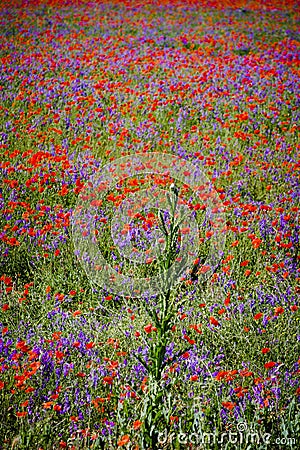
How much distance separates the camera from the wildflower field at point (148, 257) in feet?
7.20

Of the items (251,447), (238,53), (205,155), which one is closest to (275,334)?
(251,447)

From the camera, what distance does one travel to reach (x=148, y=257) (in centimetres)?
348

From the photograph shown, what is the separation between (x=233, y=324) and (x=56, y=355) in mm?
1115

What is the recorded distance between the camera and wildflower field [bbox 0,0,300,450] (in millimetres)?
2195

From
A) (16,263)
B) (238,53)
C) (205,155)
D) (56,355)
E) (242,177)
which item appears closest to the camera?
(56,355)

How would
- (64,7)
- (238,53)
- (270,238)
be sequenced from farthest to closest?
(64,7) < (238,53) < (270,238)

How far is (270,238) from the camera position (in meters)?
3.71

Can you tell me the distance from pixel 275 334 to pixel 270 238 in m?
1.15

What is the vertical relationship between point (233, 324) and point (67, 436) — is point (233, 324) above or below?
above

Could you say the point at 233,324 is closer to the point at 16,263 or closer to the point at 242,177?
the point at 16,263

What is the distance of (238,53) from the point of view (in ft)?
31.8

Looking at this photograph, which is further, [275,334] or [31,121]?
[31,121]

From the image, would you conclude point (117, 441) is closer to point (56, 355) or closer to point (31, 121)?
point (56, 355)

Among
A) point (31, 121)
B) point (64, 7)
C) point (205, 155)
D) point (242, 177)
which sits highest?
point (64, 7)
